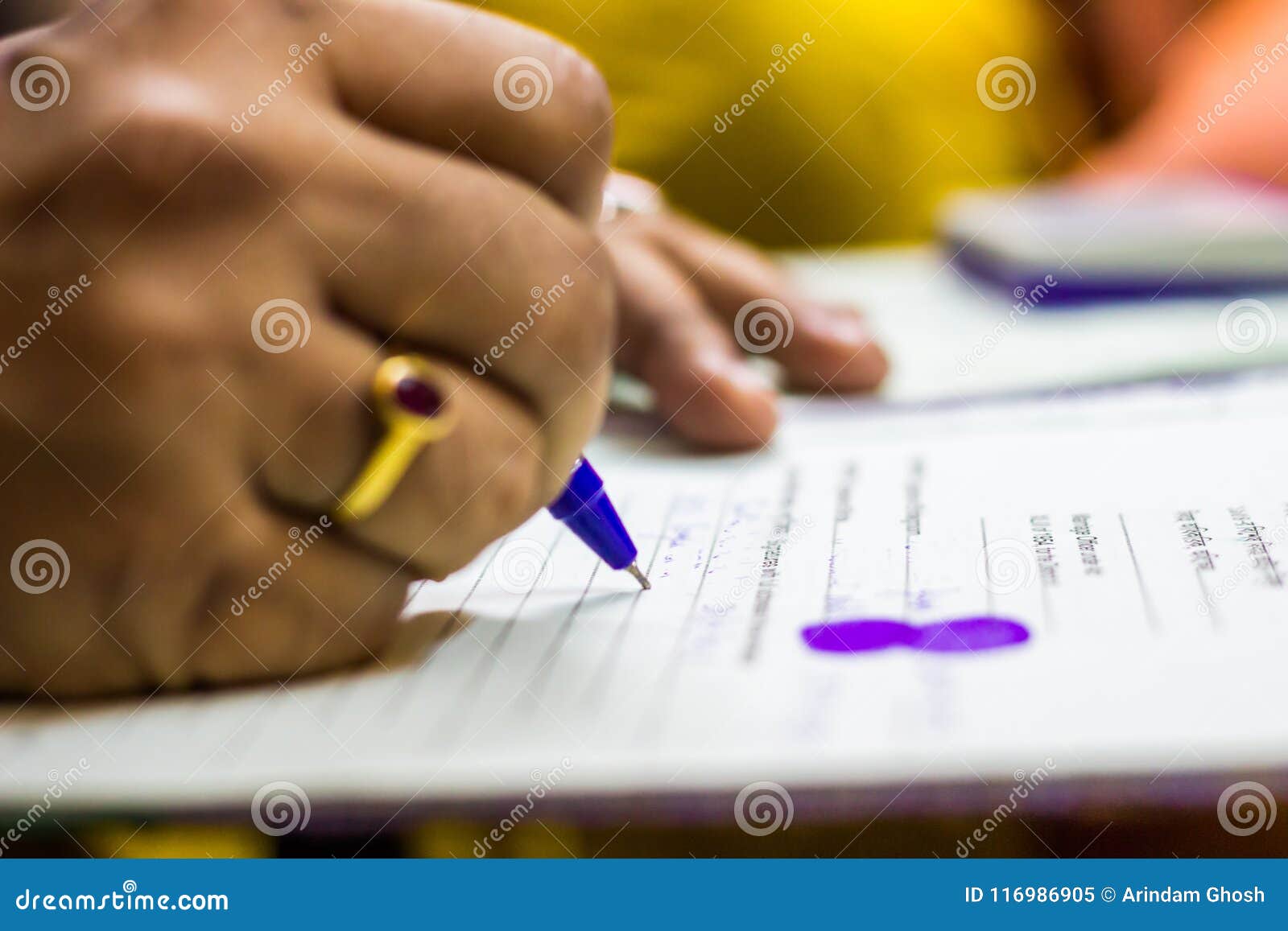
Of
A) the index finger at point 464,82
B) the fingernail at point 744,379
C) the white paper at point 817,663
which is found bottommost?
the white paper at point 817,663

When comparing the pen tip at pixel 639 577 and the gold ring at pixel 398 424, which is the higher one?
the pen tip at pixel 639 577

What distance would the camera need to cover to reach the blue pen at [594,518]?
0.47m

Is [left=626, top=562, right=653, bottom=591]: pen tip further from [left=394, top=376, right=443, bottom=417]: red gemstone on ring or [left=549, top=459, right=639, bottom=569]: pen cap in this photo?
[left=394, top=376, right=443, bottom=417]: red gemstone on ring

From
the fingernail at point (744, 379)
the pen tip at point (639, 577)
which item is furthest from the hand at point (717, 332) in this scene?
the pen tip at point (639, 577)

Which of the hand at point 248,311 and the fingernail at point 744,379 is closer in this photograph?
the hand at point 248,311

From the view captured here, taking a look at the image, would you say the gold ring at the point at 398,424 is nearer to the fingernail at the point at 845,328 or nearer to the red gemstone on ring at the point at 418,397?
the red gemstone on ring at the point at 418,397

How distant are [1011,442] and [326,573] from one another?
1.15 feet

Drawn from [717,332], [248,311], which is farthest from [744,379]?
[248,311]

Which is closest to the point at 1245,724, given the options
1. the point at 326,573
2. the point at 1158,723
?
the point at 1158,723

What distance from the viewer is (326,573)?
42cm

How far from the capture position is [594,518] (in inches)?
18.6

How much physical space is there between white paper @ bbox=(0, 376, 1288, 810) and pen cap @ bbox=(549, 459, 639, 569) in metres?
0.02

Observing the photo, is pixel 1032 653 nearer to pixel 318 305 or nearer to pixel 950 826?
pixel 950 826

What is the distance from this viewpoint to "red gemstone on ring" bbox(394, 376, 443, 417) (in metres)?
0.40
